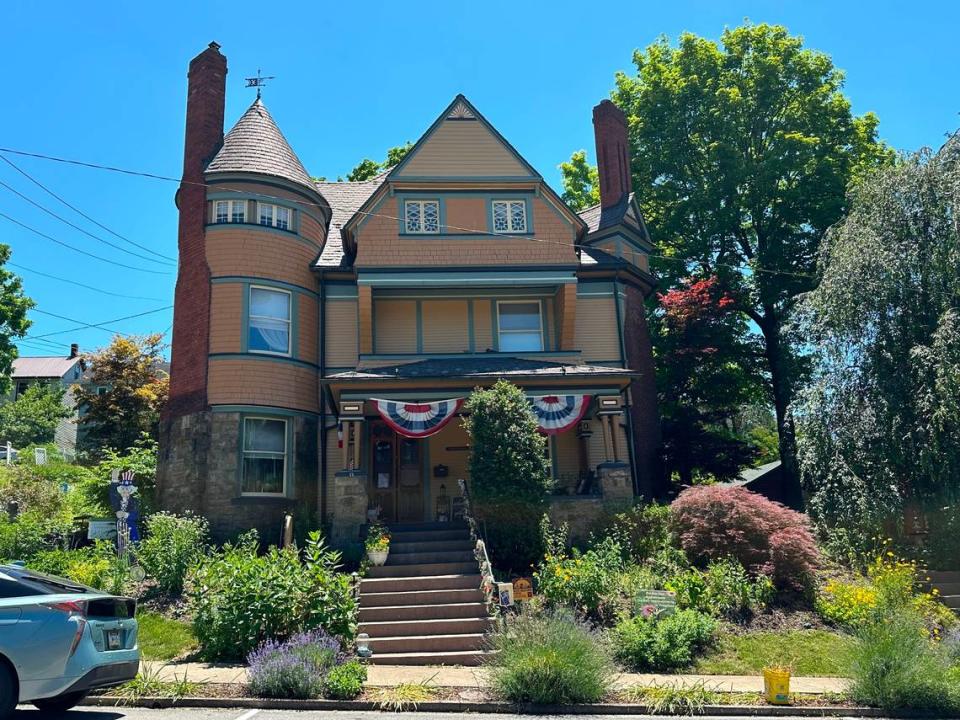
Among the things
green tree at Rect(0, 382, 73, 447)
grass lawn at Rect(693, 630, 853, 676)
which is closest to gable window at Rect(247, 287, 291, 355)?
grass lawn at Rect(693, 630, 853, 676)

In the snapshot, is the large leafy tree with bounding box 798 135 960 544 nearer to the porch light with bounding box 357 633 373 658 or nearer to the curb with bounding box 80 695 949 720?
the curb with bounding box 80 695 949 720

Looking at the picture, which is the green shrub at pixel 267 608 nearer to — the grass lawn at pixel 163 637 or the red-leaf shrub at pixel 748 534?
the grass lawn at pixel 163 637

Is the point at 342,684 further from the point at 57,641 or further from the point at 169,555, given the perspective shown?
the point at 169,555

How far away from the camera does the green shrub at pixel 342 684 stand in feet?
30.1

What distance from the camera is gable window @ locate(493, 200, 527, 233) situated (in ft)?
68.5

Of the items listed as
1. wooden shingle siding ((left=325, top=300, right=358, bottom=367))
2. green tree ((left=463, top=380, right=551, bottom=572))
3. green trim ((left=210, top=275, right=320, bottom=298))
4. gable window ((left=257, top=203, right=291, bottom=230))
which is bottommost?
green tree ((left=463, top=380, right=551, bottom=572))

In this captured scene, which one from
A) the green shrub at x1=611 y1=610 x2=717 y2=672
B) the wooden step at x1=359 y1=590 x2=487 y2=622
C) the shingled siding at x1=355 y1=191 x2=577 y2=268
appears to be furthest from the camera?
the shingled siding at x1=355 y1=191 x2=577 y2=268

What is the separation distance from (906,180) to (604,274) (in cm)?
767

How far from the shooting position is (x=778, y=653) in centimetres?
1159

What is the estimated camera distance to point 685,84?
27.9 meters

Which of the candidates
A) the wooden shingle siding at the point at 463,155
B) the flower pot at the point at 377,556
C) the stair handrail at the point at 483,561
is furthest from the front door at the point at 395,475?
the wooden shingle siding at the point at 463,155

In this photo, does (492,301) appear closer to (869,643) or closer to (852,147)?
(869,643)

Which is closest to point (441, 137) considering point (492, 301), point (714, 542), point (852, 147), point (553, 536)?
point (492, 301)

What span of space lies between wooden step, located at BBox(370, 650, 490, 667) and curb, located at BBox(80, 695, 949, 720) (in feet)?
7.49
